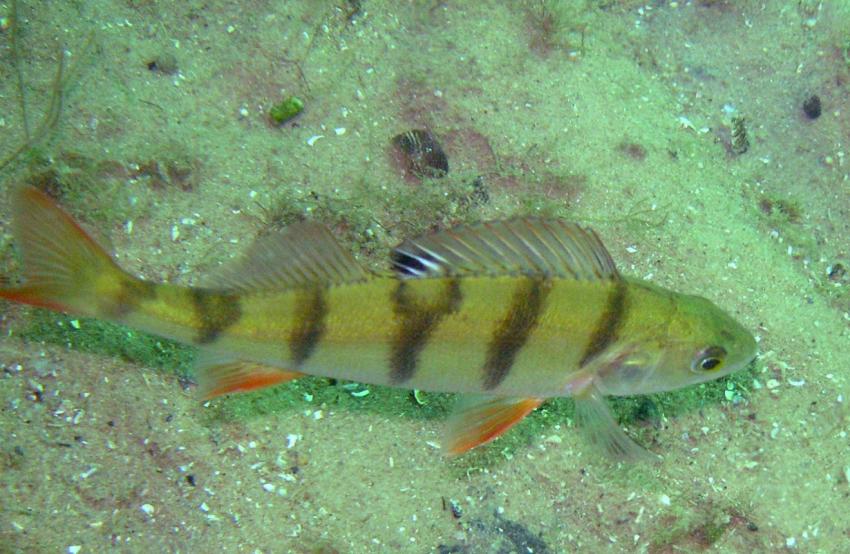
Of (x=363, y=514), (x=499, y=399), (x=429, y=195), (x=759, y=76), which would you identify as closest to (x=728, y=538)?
(x=499, y=399)

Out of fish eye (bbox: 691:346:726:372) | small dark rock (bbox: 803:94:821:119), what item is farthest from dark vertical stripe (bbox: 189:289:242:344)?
small dark rock (bbox: 803:94:821:119)

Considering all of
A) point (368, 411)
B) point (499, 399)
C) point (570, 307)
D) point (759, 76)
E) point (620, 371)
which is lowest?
point (368, 411)

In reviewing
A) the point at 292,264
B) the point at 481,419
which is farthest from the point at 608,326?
the point at 292,264

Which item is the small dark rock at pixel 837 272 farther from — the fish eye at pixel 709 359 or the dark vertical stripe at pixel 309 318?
the dark vertical stripe at pixel 309 318

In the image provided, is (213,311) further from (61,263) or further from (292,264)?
(61,263)

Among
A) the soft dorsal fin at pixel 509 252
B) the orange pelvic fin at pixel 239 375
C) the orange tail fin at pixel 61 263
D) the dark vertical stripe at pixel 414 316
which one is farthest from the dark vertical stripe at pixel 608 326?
the orange tail fin at pixel 61 263

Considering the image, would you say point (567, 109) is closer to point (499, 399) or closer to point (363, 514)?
point (499, 399)

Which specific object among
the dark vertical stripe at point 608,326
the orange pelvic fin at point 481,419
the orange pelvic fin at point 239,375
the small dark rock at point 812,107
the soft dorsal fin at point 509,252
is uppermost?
the small dark rock at point 812,107
